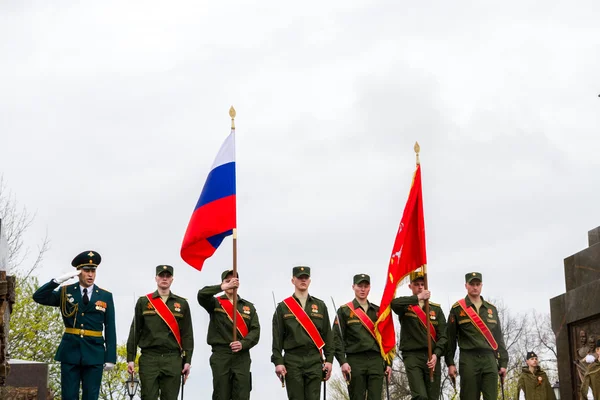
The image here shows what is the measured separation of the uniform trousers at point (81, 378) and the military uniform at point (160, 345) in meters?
0.47

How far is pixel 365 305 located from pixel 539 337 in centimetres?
3375

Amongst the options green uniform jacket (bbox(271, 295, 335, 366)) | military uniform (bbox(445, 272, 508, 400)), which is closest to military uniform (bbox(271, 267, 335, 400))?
green uniform jacket (bbox(271, 295, 335, 366))

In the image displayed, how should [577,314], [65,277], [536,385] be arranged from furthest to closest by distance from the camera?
1. [536,385]
2. [577,314]
3. [65,277]

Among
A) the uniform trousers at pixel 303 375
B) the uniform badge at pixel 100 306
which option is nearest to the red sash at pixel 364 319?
the uniform trousers at pixel 303 375

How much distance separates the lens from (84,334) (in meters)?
12.4

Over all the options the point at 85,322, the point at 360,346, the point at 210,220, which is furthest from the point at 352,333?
the point at 85,322

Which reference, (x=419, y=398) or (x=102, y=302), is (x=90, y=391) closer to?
(x=102, y=302)

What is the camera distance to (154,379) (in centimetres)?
1282

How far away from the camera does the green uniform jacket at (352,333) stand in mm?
13875

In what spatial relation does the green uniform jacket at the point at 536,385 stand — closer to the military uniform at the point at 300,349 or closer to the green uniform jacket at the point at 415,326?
the green uniform jacket at the point at 415,326

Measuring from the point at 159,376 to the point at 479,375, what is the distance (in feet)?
14.5

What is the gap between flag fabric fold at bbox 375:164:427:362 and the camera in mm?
13992

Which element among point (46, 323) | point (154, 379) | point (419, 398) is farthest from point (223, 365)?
point (46, 323)

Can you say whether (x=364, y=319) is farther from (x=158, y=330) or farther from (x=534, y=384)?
(x=534, y=384)
